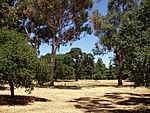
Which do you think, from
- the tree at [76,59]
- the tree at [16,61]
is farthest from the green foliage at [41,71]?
the tree at [76,59]

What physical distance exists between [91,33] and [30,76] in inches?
1217

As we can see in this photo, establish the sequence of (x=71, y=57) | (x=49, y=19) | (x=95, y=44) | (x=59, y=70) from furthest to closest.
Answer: (x=71, y=57) < (x=59, y=70) < (x=95, y=44) < (x=49, y=19)

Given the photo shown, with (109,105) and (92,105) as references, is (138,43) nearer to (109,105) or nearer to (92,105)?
(109,105)

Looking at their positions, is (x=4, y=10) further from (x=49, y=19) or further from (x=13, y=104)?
(x=13, y=104)

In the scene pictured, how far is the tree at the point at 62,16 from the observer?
52125 mm

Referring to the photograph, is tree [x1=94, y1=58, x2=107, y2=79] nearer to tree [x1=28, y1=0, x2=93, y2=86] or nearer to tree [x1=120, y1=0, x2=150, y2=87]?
tree [x1=28, y1=0, x2=93, y2=86]

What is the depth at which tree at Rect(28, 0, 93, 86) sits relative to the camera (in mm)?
52125

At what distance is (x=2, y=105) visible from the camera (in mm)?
25781

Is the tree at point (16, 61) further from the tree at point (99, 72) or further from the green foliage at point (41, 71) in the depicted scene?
the tree at point (99, 72)

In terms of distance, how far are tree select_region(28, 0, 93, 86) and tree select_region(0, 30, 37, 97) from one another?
76.2 feet

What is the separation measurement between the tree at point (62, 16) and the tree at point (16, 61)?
23.2 metres

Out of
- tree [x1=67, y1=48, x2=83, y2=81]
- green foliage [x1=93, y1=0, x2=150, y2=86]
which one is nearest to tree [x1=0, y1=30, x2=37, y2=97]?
green foliage [x1=93, y1=0, x2=150, y2=86]

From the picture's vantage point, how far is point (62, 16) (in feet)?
177

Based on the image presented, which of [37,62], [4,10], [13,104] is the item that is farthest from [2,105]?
[4,10]
